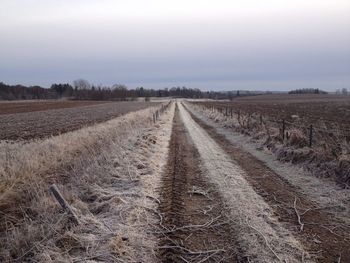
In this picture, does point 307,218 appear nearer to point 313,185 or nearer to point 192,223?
point 192,223

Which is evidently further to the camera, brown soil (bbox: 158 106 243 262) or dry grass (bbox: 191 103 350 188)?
dry grass (bbox: 191 103 350 188)

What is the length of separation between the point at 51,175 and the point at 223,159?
6.01 meters

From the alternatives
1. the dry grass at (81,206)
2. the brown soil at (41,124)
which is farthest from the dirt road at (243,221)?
the brown soil at (41,124)

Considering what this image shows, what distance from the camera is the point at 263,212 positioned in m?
8.45

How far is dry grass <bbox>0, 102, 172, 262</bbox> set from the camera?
21.3 ft

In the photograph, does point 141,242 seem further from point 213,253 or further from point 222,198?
point 222,198

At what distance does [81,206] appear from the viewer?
853cm

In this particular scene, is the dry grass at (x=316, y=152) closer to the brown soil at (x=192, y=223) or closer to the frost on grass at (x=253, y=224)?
the frost on grass at (x=253, y=224)

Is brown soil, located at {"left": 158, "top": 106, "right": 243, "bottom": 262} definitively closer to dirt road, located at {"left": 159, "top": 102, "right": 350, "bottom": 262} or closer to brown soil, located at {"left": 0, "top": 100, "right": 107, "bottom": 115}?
dirt road, located at {"left": 159, "top": 102, "right": 350, "bottom": 262}

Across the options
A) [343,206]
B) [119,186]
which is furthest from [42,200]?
[343,206]

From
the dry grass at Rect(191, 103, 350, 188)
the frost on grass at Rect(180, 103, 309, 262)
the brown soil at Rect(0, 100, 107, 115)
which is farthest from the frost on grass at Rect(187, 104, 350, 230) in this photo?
the brown soil at Rect(0, 100, 107, 115)

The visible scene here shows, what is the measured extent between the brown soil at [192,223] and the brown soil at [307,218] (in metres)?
1.18

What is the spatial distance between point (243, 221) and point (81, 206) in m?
3.20

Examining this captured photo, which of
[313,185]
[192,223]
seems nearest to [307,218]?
[192,223]
